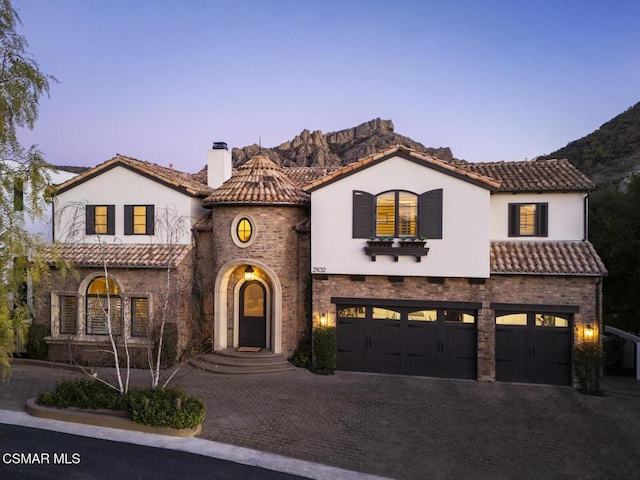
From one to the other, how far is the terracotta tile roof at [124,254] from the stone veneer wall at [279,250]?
172 centimetres

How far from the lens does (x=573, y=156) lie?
119ft

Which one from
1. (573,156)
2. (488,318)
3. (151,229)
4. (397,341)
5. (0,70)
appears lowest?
(397,341)

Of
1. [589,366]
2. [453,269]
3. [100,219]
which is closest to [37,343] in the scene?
[100,219]

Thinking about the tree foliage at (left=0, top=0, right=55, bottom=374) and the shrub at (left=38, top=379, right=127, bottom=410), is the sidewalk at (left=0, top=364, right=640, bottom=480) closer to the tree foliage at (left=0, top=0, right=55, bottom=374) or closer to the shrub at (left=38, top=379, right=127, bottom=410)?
the shrub at (left=38, top=379, right=127, bottom=410)

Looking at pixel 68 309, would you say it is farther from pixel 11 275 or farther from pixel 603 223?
pixel 603 223

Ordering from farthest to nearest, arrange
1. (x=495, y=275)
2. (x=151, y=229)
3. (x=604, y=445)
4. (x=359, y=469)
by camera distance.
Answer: (x=151, y=229)
(x=495, y=275)
(x=604, y=445)
(x=359, y=469)

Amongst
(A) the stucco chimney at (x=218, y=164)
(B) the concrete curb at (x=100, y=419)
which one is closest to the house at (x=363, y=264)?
(A) the stucco chimney at (x=218, y=164)

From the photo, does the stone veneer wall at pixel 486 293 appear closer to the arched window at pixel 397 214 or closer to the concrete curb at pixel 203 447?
the arched window at pixel 397 214

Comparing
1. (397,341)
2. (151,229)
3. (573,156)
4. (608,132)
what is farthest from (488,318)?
(608,132)

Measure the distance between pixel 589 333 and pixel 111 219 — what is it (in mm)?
18959

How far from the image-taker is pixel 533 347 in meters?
13.8

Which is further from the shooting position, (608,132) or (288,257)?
(608,132)

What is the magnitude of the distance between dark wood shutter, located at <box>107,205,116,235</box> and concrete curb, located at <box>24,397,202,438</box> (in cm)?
774

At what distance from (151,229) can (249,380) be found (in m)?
7.61
